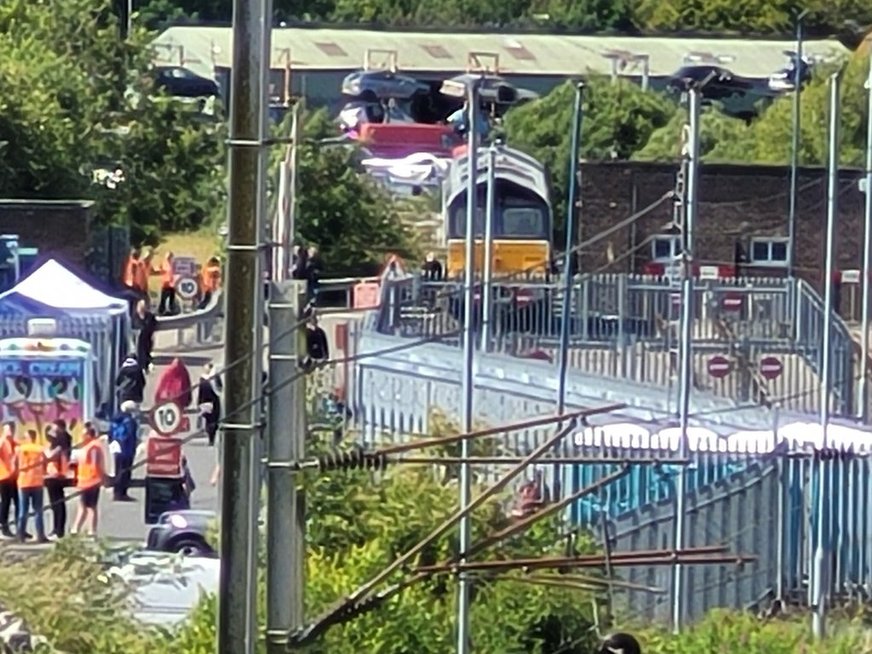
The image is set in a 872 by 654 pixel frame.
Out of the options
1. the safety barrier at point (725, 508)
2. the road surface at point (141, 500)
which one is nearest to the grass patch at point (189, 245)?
A: the road surface at point (141, 500)

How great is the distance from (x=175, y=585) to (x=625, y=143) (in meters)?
28.8

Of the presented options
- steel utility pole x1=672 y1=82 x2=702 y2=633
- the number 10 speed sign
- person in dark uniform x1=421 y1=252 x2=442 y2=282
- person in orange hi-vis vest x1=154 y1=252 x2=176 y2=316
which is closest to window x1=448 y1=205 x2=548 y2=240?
person in dark uniform x1=421 y1=252 x2=442 y2=282

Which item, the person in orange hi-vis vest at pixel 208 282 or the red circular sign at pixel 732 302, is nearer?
the red circular sign at pixel 732 302

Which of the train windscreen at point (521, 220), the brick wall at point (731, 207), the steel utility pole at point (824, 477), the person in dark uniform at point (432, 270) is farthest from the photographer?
the train windscreen at point (521, 220)

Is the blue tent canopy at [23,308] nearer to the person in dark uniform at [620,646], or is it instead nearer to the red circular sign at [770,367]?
the red circular sign at [770,367]

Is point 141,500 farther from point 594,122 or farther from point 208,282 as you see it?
point 594,122

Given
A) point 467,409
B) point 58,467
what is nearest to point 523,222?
point 58,467

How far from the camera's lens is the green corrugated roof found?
177 feet

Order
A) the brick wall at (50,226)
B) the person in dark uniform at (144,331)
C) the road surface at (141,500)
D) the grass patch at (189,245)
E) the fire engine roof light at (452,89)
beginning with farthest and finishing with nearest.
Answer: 1. the fire engine roof light at (452,89)
2. the grass patch at (189,245)
3. the brick wall at (50,226)
4. the person in dark uniform at (144,331)
5. the road surface at (141,500)

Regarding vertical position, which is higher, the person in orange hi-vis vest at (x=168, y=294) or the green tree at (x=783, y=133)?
the green tree at (x=783, y=133)

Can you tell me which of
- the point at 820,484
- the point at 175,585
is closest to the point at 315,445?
the point at 175,585

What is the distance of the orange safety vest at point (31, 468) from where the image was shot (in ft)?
57.3

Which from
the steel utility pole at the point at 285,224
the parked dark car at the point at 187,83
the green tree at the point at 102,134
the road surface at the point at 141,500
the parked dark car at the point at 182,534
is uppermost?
the parked dark car at the point at 187,83

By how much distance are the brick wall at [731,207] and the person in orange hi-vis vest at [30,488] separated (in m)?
17.5
